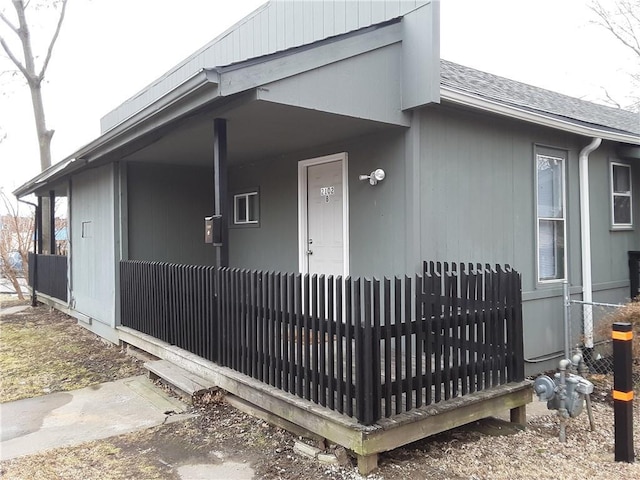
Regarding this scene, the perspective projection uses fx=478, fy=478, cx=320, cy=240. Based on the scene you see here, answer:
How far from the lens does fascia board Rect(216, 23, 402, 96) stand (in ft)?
12.6

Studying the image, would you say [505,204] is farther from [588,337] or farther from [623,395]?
[623,395]

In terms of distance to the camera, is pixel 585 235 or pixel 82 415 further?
pixel 585 235

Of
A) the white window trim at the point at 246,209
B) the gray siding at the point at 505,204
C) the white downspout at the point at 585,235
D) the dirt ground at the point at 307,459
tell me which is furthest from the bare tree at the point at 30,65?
the white downspout at the point at 585,235

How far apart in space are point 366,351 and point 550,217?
4219 millimetres

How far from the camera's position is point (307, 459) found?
3375 millimetres

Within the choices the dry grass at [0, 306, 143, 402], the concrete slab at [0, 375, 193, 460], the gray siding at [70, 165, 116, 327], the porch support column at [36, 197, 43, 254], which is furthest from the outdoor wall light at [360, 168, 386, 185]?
the porch support column at [36, 197, 43, 254]

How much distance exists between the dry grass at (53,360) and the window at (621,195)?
22.9 feet

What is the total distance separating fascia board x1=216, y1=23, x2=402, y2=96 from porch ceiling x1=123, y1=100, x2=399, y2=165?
221mm

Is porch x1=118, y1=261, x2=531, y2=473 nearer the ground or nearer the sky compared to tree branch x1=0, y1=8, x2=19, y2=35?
nearer the ground

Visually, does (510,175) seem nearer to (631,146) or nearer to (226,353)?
(631,146)

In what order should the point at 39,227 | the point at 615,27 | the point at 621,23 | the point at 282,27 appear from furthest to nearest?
the point at 615,27, the point at 621,23, the point at 39,227, the point at 282,27

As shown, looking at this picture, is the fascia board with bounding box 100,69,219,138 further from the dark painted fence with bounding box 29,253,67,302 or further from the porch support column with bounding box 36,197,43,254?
the porch support column with bounding box 36,197,43,254

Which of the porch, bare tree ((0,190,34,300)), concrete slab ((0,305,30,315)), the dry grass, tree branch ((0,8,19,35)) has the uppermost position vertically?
tree branch ((0,8,19,35))

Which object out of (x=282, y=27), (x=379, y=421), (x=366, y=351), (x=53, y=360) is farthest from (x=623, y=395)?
(x=53, y=360)
